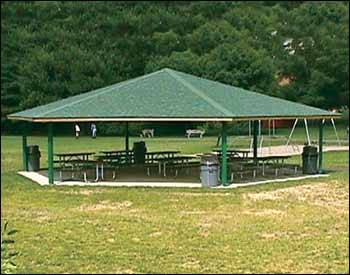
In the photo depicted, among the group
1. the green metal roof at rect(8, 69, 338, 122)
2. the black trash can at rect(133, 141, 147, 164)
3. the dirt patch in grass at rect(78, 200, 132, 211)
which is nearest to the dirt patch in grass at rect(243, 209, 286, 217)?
the dirt patch in grass at rect(78, 200, 132, 211)

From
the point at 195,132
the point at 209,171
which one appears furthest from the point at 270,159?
the point at 195,132

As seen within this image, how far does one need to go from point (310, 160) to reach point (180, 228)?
9582 millimetres

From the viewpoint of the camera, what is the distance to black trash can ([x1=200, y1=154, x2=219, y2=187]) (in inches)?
642

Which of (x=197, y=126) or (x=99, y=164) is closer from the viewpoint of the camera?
(x=99, y=164)

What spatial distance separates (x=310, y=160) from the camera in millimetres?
19266

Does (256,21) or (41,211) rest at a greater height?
(256,21)

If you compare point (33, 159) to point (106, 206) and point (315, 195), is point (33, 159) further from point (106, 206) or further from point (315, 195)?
point (315, 195)

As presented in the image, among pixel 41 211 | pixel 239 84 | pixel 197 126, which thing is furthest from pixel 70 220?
pixel 239 84

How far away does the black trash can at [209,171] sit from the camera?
16.3 m

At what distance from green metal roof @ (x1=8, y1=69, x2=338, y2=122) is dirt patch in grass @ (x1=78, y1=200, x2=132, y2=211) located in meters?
3.76

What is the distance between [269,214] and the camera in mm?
11852

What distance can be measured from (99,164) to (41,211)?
569 cm

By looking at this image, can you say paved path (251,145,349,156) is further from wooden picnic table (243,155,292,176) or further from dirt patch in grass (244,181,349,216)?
dirt patch in grass (244,181,349,216)

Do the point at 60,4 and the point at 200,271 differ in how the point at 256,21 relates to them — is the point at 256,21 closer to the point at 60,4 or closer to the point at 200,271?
the point at 60,4
